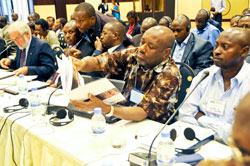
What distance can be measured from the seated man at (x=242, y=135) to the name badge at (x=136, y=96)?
4.67ft

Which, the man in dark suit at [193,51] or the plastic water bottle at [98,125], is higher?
the man in dark suit at [193,51]

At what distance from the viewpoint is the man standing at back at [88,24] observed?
2877 mm

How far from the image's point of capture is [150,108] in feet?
5.70

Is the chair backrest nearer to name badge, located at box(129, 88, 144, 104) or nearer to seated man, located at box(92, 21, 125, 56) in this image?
name badge, located at box(129, 88, 144, 104)

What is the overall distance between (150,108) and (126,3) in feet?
24.8

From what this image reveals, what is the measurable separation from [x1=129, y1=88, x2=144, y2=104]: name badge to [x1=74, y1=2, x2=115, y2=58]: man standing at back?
1.18m

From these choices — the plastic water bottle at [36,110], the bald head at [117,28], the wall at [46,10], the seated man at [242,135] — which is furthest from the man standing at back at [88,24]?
the wall at [46,10]

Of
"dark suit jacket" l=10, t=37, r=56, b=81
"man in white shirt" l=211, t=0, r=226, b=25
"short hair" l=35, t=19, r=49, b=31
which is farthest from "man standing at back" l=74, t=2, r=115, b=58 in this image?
"man in white shirt" l=211, t=0, r=226, b=25

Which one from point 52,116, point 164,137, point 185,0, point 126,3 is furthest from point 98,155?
point 185,0

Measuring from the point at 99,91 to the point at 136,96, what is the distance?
0.43 meters

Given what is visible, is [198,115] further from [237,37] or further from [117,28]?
[117,28]

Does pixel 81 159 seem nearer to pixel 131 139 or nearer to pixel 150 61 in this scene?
pixel 131 139

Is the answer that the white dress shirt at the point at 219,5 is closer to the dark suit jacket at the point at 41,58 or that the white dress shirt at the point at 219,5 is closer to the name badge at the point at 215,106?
the dark suit jacket at the point at 41,58

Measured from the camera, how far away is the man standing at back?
288cm
